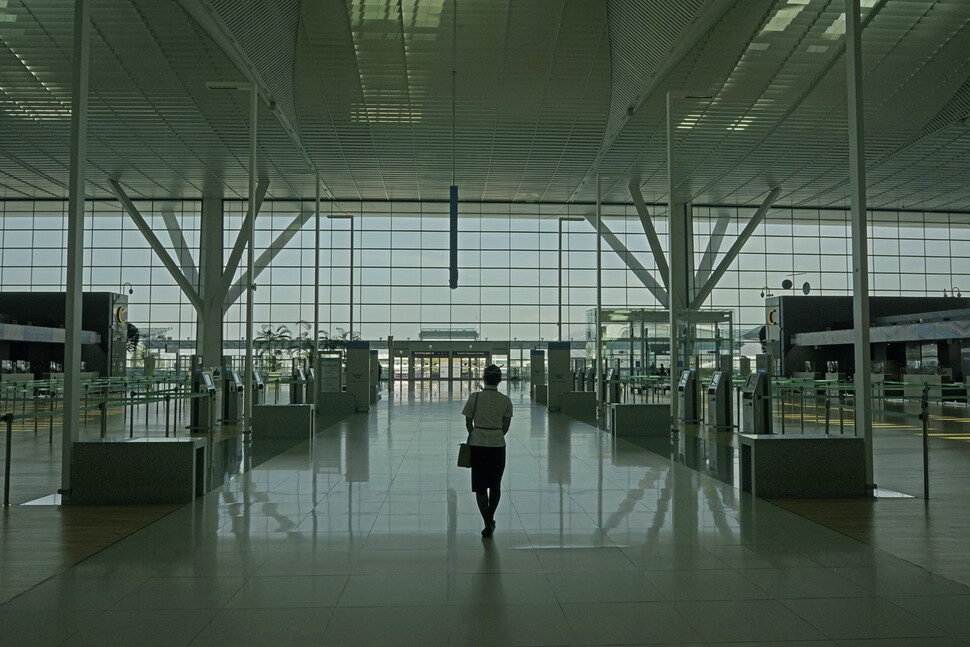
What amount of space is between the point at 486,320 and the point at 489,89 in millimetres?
19971

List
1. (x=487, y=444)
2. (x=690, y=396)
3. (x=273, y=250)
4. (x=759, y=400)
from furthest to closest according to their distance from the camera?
(x=273, y=250)
(x=690, y=396)
(x=759, y=400)
(x=487, y=444)

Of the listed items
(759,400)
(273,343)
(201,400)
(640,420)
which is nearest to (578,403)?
(640,420)

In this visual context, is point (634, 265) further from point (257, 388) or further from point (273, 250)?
point (257, 388)

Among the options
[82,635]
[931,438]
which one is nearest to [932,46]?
[931,438]

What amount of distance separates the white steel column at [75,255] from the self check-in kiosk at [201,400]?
6918 mm

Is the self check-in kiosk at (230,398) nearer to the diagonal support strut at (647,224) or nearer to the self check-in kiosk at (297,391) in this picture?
the self check-in kiosk at (297,391)

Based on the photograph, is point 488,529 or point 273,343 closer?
point 488,529

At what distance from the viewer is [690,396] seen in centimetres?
1958

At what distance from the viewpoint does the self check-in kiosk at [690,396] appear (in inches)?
764

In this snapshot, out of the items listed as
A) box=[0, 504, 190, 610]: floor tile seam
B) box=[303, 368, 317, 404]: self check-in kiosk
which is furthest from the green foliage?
box=[0, 504, 190, 610]: floor tile seam

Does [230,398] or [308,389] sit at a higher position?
[230,398]

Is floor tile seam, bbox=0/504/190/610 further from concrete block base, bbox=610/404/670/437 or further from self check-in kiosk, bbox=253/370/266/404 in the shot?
self check-in kiosk, bbox=253/370/266/404

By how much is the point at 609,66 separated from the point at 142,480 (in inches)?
667

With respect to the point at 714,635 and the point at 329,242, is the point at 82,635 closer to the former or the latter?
the point at 714,635
